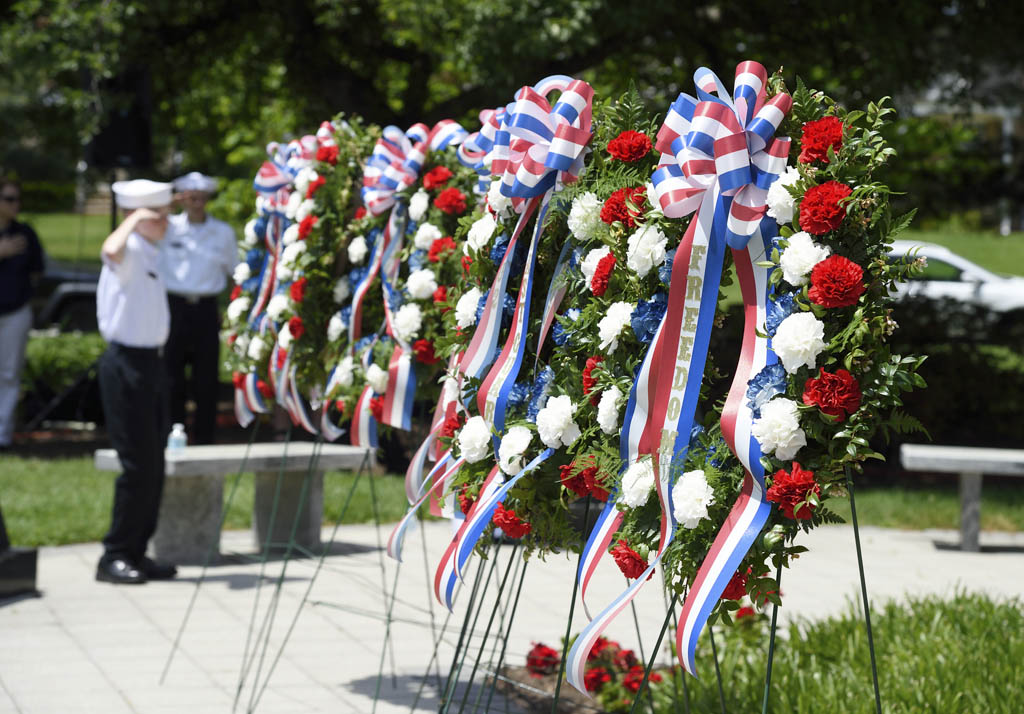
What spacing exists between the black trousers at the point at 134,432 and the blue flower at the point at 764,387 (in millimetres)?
4596

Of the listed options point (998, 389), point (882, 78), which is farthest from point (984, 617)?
point (998, 389)

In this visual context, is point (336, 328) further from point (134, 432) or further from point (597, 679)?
point (134, 432)

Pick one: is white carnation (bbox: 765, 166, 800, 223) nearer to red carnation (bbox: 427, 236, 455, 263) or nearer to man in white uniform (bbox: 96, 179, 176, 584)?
red carnation (bbox: 427, 236, 455, 263)

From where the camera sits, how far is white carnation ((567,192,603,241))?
3.17 m

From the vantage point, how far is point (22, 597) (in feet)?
21.5

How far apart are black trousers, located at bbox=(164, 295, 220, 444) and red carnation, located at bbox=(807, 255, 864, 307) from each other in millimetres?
7786

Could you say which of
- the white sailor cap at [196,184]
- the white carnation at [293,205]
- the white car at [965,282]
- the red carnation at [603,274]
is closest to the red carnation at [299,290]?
the white carnation at [293,205]

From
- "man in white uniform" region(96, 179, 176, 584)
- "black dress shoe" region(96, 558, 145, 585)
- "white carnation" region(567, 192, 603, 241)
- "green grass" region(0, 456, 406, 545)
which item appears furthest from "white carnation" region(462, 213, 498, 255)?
"green grass" region(0, 456, 406, 545)

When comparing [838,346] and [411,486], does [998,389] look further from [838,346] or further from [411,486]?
[838,346]

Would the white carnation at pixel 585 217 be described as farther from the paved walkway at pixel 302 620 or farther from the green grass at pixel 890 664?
the green grass at pixel 890 664

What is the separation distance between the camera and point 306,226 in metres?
4.87

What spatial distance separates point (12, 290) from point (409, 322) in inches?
299

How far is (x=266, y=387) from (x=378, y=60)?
6.93 meters

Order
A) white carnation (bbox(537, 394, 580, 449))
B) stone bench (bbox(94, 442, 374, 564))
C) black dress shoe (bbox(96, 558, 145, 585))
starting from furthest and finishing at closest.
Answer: stone bench (bbox(94, 442, 374, 564)), black dress shoe (bbox(96, 558, 145, 585)), white carnation (bbox(537, 394, 580, 449))
